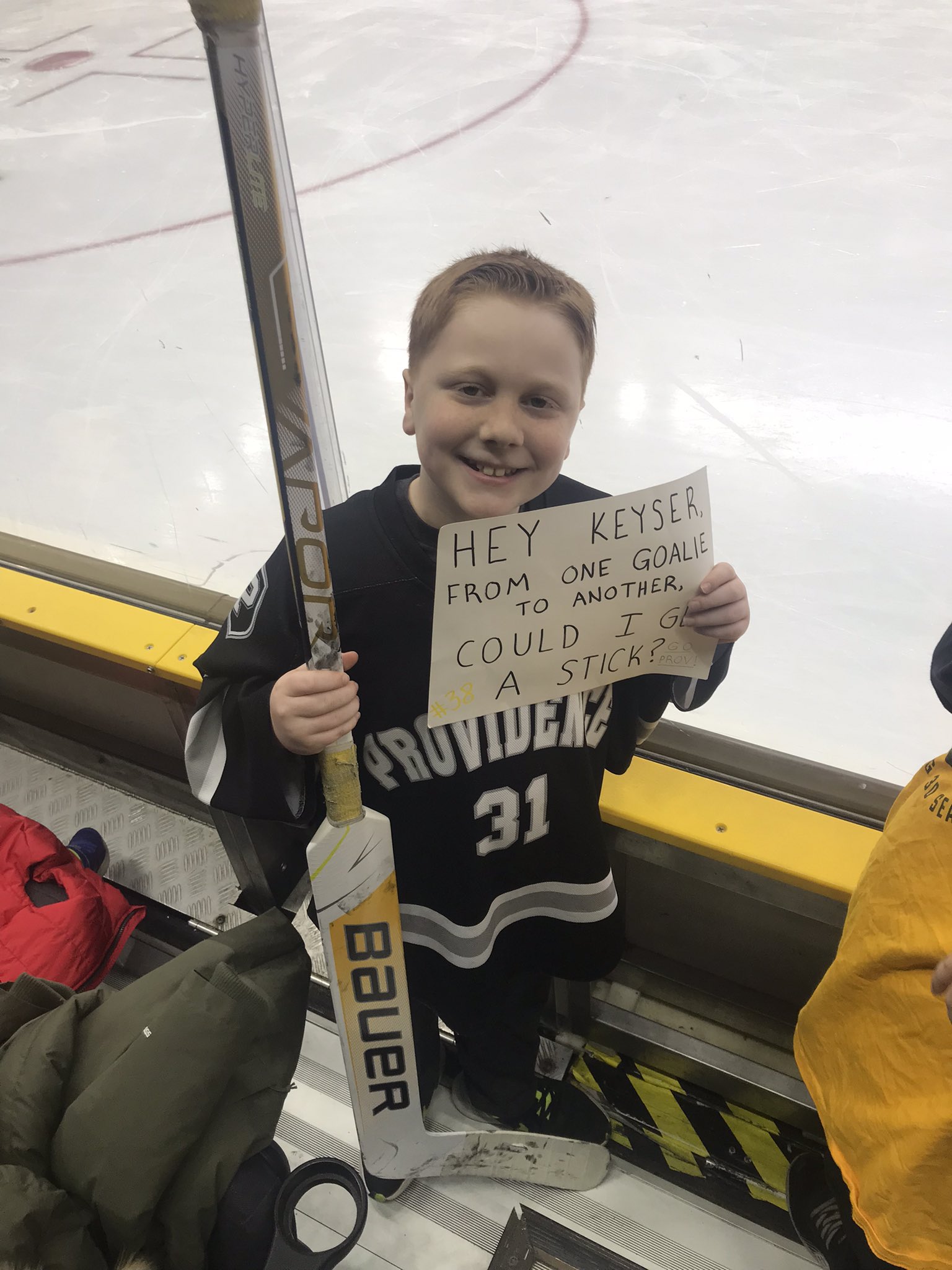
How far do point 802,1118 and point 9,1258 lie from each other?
2.51 ft

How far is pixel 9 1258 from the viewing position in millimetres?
440

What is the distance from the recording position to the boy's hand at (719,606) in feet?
1.77

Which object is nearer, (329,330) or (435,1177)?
(435,1177)

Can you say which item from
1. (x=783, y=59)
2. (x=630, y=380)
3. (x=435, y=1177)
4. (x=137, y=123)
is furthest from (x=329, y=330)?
(x=783, y=59)

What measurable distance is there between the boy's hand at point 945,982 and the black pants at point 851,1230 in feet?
0.92

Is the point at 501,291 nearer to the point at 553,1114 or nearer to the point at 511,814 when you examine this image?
the point at 511,814

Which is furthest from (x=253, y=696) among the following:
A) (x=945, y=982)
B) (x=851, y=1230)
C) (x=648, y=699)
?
(x=851, y=1230)

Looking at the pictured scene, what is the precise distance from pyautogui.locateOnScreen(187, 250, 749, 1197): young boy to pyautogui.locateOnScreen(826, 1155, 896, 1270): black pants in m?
0.29

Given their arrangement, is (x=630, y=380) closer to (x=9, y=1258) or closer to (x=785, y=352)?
(x=785, y=352)

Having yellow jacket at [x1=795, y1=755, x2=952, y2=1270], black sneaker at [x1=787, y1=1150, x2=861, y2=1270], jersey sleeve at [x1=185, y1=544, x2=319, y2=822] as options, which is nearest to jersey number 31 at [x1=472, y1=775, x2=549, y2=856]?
jersey sleeve at [x1=185, y1=544, x2=319, y2=822]

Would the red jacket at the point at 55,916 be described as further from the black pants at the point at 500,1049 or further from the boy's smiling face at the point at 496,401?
the boy's smiling face at the point at 496,401

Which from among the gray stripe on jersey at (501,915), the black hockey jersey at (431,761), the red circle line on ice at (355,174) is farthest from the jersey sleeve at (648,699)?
the red circle line on ice at (355,174)

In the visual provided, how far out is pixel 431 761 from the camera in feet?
1.86

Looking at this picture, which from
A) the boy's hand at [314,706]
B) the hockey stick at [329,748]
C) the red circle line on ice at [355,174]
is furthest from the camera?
the red circle line on ice at [355,174]
